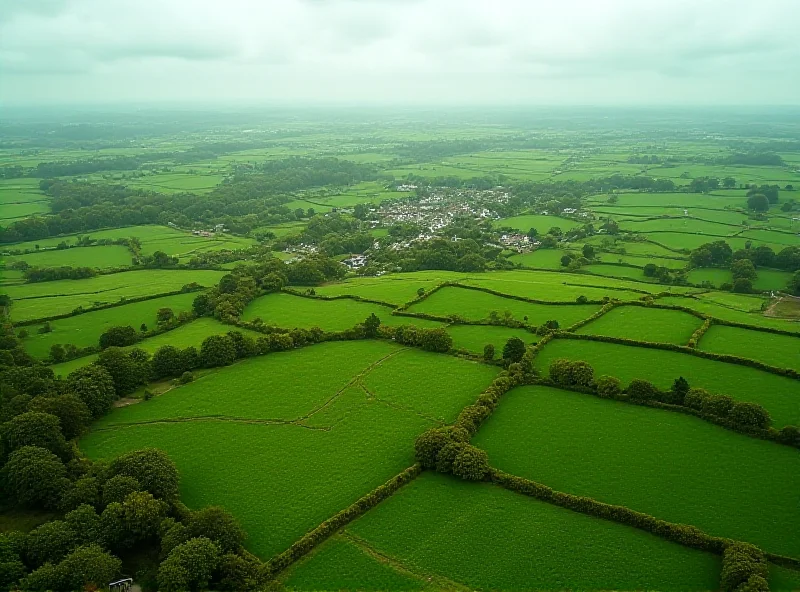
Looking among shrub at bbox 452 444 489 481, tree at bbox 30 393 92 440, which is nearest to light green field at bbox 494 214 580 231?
shrub at bbox 452 444 489 481

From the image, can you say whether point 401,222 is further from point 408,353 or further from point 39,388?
point 39,388

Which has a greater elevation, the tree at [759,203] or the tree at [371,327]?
the tree at [759,203]

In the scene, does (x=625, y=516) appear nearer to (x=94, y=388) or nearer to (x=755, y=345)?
(x=755, y=345)

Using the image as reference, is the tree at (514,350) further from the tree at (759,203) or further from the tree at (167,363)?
the tree at (759,203)

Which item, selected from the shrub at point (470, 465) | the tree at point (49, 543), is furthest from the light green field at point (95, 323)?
the shrub at point (470, 465)

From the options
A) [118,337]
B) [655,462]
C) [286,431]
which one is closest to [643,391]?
[655,462]

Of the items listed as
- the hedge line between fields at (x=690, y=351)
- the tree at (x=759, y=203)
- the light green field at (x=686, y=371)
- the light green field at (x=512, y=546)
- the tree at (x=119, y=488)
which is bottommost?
the light green field at (x=512, y=546)
